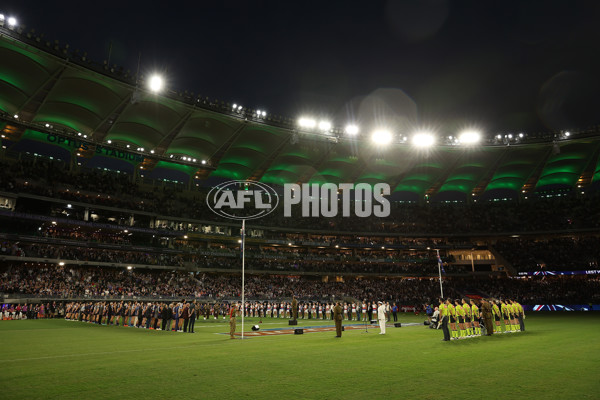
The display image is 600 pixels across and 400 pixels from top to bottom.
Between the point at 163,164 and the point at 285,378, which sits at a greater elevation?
the point at 163,164

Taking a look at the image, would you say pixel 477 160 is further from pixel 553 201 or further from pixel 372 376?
pixel 372 376

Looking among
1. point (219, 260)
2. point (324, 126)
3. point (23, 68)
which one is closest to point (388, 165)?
point (324, 126)

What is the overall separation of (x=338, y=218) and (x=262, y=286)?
22312mm

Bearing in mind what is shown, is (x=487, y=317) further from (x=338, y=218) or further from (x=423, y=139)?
(x=338, y=218)

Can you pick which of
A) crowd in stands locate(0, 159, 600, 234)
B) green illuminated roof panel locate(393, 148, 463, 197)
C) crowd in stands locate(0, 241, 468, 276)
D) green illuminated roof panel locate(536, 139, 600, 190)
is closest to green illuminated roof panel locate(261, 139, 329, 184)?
crowd in stands locate(0, 159, 600, 234)

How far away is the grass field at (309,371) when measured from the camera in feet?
25.2

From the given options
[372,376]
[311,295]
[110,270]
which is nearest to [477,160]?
[311,295]

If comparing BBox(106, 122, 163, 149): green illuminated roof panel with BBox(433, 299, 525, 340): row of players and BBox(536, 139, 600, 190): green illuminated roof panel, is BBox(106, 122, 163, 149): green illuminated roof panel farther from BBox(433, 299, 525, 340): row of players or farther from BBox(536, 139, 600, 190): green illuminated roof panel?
BBox(536, 139, 600, 190): green illuminated roof panel

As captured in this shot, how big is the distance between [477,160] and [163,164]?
4938 cm

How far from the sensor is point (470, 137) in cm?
5741

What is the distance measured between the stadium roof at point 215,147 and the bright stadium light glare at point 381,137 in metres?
1.71

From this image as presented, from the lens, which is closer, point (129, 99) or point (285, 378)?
point (285, 378)

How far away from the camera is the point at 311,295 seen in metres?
53.7

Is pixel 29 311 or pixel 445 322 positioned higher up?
pixel 445 322
